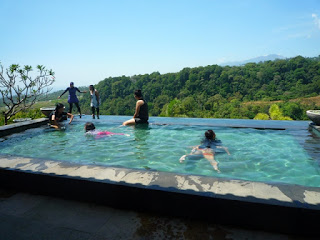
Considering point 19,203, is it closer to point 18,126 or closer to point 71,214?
point 71,214

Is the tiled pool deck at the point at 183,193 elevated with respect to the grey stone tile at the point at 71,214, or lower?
elevated

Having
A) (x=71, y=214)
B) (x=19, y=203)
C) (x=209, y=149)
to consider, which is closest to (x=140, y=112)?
(x=209, y=149)

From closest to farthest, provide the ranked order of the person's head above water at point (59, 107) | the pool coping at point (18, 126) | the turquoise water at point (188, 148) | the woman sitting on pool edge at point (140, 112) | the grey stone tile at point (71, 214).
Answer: the grey stone tile at point (71, 214), the turquoise water at point (188, 148), the pool coping at point (18, 126), the woman sitting on pool edge at point (140, 112), the person's head above water at point (59, 107)

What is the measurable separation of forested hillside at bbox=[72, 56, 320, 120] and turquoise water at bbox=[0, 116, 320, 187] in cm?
3703

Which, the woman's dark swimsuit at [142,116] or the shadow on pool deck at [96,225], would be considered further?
the woman's dark swimsuit at [142,116]

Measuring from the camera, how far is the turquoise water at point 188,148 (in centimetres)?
398

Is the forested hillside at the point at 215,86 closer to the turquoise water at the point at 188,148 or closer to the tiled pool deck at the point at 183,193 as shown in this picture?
the turquoise water at the point at 188,148

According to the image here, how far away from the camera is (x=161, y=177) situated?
264cm

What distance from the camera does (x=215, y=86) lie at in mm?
56500

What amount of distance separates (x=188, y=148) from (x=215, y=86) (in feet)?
177

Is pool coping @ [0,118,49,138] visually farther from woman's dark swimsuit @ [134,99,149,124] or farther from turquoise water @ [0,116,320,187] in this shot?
woman's dark swimsuit @ [134,99,149,124]

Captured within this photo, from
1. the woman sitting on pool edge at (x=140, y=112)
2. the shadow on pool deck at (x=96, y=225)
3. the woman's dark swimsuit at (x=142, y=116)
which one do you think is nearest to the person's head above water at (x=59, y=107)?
the woman sitting on pool edge at (x=140, y=112)

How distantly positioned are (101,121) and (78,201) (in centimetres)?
617

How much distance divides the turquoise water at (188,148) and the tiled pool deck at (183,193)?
111cm
